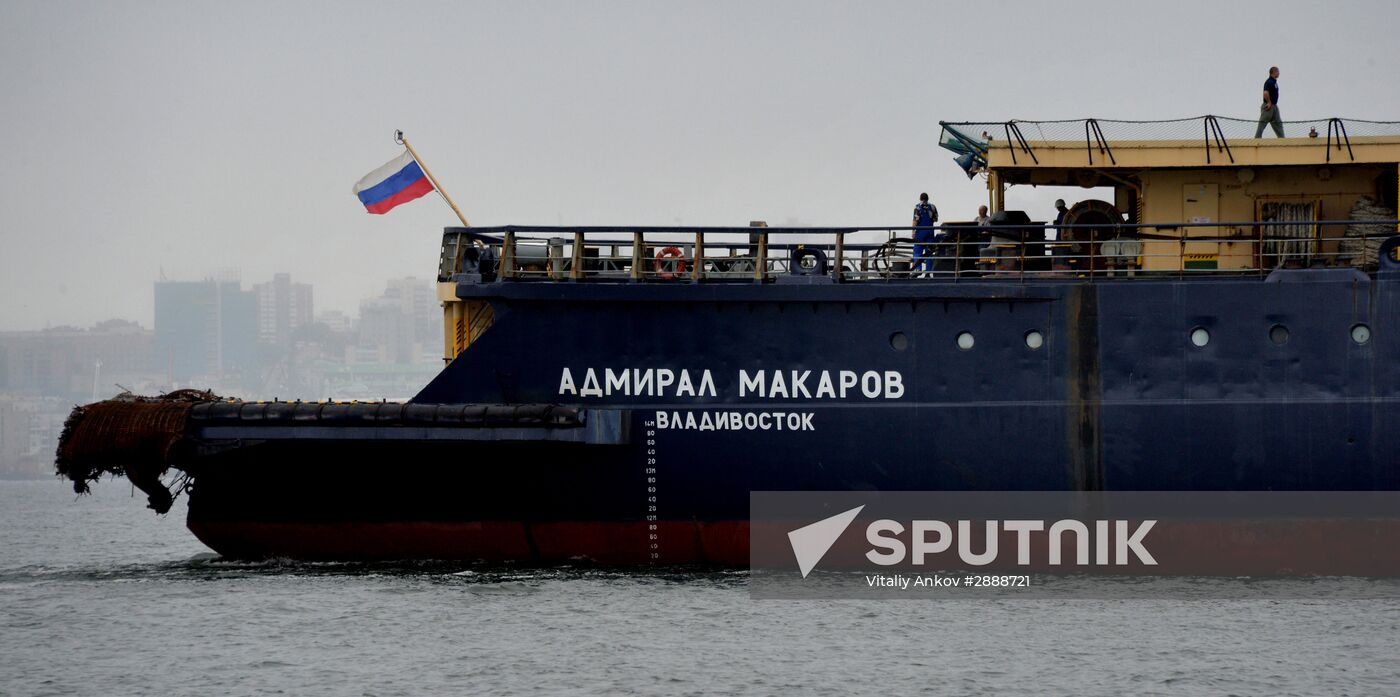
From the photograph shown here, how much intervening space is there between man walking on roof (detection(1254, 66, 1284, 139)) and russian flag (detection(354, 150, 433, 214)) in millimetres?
11922

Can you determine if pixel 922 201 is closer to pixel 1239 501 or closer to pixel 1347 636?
pixel 1239 501

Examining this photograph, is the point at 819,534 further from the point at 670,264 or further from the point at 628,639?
the point at 670,264

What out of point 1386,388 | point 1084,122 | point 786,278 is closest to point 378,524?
point 786,278

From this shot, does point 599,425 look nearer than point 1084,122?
Yes

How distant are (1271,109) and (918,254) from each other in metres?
5.40

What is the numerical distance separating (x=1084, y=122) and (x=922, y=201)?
97.1 inches

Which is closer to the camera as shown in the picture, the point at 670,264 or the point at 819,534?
the point at 819,534

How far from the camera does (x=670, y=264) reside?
72.8 feet

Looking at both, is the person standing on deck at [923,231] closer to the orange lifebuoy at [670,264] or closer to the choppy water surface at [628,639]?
the orange lifebuoy at [670,264]

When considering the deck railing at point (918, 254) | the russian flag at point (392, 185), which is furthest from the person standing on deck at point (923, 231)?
the russian flag at point (392, 185)

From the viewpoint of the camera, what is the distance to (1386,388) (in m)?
21.0

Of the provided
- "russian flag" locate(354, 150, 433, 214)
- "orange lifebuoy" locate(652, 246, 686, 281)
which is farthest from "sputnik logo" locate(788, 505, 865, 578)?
"russian flag" locate(354, 150, 433, 214)

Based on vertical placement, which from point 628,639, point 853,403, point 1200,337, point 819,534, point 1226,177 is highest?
point 1226,177

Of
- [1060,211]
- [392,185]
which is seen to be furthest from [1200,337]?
[392,185]
